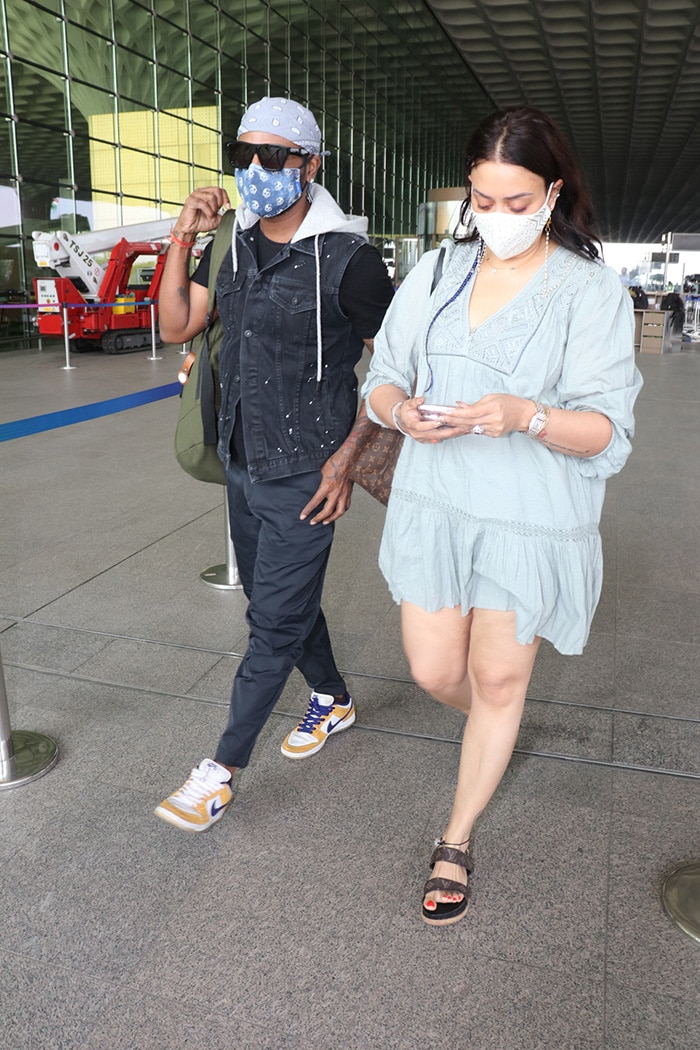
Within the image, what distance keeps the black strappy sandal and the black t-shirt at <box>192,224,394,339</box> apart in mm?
1367

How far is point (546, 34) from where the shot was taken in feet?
82.8

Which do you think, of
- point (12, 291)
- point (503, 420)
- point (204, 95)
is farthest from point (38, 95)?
point (503, 420)

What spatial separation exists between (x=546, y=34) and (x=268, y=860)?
27969 mm

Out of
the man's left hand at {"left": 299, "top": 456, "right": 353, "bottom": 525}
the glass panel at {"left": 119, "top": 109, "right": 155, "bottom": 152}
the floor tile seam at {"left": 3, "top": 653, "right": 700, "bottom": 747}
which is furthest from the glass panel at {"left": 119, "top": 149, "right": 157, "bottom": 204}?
the man's left hand at {"left": 299, "top": 456, "right": 353, "bottom": 525}

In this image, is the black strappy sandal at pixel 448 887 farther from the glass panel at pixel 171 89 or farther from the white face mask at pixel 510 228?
the glass panel at pixel 171 89

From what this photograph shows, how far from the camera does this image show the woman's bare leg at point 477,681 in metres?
2.02

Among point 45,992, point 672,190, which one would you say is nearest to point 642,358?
point 45,992

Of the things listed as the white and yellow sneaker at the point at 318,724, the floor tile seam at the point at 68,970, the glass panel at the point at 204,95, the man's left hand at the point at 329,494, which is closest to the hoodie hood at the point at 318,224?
the man's left hand at the point at 329,494

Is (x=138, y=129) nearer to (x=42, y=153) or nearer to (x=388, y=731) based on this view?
(x=42, y=153)

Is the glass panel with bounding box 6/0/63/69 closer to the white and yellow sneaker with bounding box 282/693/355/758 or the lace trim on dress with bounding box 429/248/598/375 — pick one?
the white and yellow sneaker with bounding box 282/693/355/758

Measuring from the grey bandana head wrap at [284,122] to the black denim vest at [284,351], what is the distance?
254 millimetres

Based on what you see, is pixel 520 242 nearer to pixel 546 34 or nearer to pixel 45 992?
pixel 45 992

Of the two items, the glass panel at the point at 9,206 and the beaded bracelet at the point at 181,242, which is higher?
the glass panel at the point at 9,206

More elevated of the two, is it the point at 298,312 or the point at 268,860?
the point at 298,312
